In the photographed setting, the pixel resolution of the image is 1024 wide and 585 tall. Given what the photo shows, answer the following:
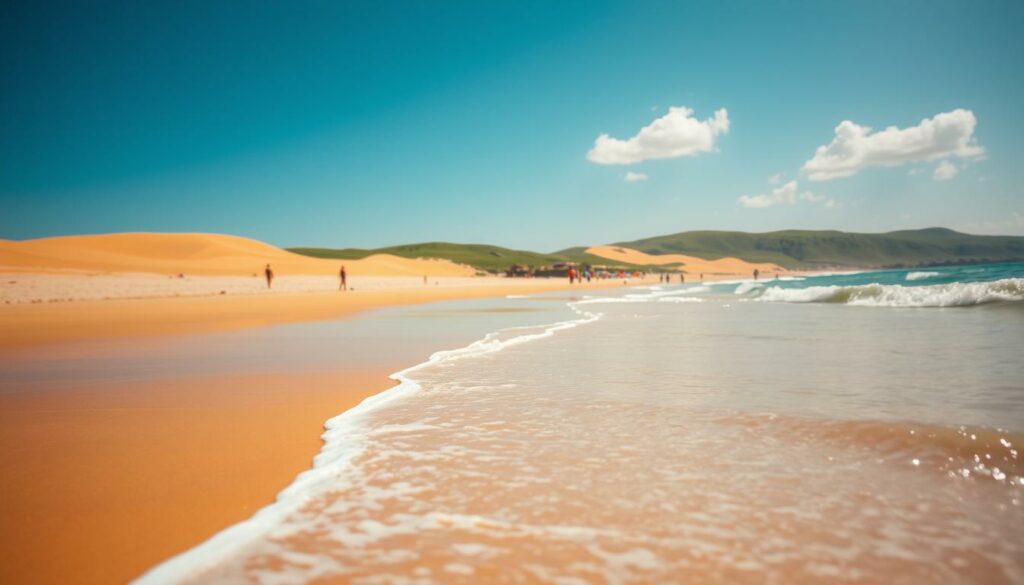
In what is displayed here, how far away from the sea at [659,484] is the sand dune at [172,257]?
46.5 meters

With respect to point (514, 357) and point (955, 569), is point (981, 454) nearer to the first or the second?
point (955, 569)

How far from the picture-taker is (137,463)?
3201 mm

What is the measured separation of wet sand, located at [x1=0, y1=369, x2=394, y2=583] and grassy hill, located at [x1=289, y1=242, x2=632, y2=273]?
108771 mm

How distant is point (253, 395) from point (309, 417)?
1.19 m

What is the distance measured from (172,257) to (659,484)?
2893 inches

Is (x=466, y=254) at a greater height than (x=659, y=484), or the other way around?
(x=466, y=254)

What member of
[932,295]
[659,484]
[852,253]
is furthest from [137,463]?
[852,253]

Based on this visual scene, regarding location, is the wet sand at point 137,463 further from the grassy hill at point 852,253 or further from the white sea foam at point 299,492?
the grassy hill at point 852,253

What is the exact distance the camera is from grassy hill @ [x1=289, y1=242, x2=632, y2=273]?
127375mm

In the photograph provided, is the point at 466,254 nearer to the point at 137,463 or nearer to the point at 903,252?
the point at 137,463

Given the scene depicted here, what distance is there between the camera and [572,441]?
136 inches

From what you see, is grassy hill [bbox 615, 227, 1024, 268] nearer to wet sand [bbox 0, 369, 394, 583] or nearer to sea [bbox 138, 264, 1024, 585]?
sea [bbox 138, 264, 1024, 585]

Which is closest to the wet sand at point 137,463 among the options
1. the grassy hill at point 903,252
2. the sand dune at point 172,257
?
the sand dune at point 172,257

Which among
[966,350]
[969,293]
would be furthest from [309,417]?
[969,293]
